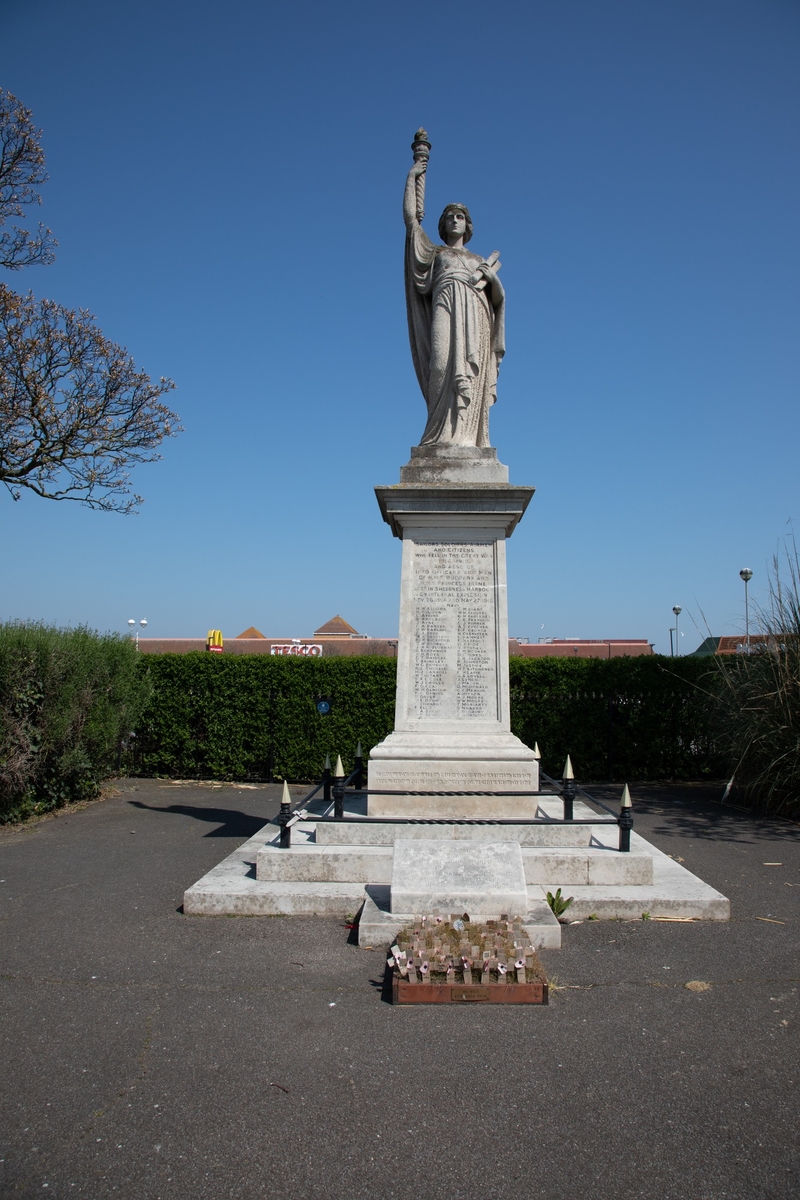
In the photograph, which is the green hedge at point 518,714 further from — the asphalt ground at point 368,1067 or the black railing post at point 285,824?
the asphalt ground at point 368,1067

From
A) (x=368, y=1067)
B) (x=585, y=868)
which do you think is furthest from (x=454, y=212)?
(x=368, y=1067)

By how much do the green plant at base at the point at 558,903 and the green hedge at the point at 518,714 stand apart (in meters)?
7.18

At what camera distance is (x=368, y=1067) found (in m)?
3.21

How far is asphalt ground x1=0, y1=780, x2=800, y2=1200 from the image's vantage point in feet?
8.35

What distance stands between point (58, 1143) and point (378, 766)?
3.77m

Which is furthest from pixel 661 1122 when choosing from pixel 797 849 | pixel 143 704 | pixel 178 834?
pixel 143 704

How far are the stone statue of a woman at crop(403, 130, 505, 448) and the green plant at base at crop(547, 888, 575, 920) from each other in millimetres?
4053

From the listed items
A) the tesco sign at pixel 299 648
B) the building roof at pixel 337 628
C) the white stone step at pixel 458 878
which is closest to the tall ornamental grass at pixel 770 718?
the white stone step at pixel 458 878

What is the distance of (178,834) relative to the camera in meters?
8.16

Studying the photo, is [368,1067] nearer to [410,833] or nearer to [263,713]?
[410,833]

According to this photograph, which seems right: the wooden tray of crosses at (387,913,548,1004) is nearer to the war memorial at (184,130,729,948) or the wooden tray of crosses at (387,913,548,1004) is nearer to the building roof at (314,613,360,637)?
the war memorial at (184,130,729,948)

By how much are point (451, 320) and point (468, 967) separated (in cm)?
561

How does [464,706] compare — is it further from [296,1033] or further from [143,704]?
[143,704]

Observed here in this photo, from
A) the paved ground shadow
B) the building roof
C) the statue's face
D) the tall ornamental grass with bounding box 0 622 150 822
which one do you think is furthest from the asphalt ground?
the building roof
